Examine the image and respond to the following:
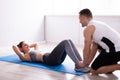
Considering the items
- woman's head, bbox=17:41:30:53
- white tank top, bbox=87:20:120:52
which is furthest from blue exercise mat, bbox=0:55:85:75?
white tank top, bbox=87:20:120:52

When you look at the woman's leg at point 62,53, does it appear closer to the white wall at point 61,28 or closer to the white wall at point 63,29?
the white wall at point 63,29

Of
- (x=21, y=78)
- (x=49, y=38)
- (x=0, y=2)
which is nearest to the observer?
(x=21, y=78)

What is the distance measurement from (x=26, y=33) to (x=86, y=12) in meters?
3.44

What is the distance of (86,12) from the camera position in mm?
3230

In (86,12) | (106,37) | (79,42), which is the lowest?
(79,42)

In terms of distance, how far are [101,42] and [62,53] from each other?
69cm

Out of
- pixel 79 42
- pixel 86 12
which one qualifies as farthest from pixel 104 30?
pixel 79 42

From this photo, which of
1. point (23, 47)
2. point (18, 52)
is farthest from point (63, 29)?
point (18, 52)

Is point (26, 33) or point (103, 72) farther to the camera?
point (26, 33)

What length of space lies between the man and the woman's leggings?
0.22 metres

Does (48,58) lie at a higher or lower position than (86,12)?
lower

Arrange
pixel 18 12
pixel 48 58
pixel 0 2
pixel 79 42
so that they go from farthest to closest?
pixel 79 42 → pixel 18 12 → pixel 0 2 → pixel 48 58

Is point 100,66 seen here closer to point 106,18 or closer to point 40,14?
point 106,18

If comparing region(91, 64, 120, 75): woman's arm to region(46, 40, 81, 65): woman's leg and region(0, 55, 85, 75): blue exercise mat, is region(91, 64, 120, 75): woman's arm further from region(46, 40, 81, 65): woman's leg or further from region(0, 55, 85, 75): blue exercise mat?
region(46, 40, 81, 65): woman's leg
